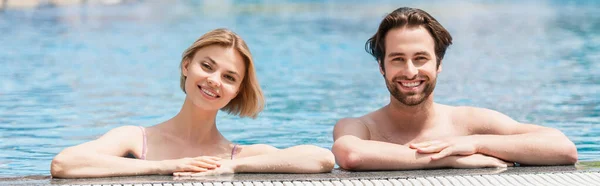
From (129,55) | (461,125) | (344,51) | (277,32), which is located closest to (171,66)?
(129,55)

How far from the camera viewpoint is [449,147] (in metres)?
5.05

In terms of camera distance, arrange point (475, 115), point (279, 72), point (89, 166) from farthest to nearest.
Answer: point (279, 72), point (475, 115), point (89, 166)

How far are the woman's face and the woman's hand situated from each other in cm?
30

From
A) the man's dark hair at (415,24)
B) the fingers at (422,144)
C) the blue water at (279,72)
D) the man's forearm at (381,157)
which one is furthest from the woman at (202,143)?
the blue water at (279,72)

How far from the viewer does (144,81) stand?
39.6 feet

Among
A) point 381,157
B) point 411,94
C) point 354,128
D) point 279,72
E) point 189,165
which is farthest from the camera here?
point 279,72

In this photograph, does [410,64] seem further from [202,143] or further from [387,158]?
[202,143]

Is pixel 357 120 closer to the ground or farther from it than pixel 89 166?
farther from it

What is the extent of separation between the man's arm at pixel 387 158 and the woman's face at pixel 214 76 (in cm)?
66

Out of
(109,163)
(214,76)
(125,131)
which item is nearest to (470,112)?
(214,76)

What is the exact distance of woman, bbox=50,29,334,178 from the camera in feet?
15.2

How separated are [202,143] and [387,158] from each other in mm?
976

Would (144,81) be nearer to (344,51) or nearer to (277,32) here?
(344,51)

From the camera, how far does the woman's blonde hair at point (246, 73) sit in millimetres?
4930
